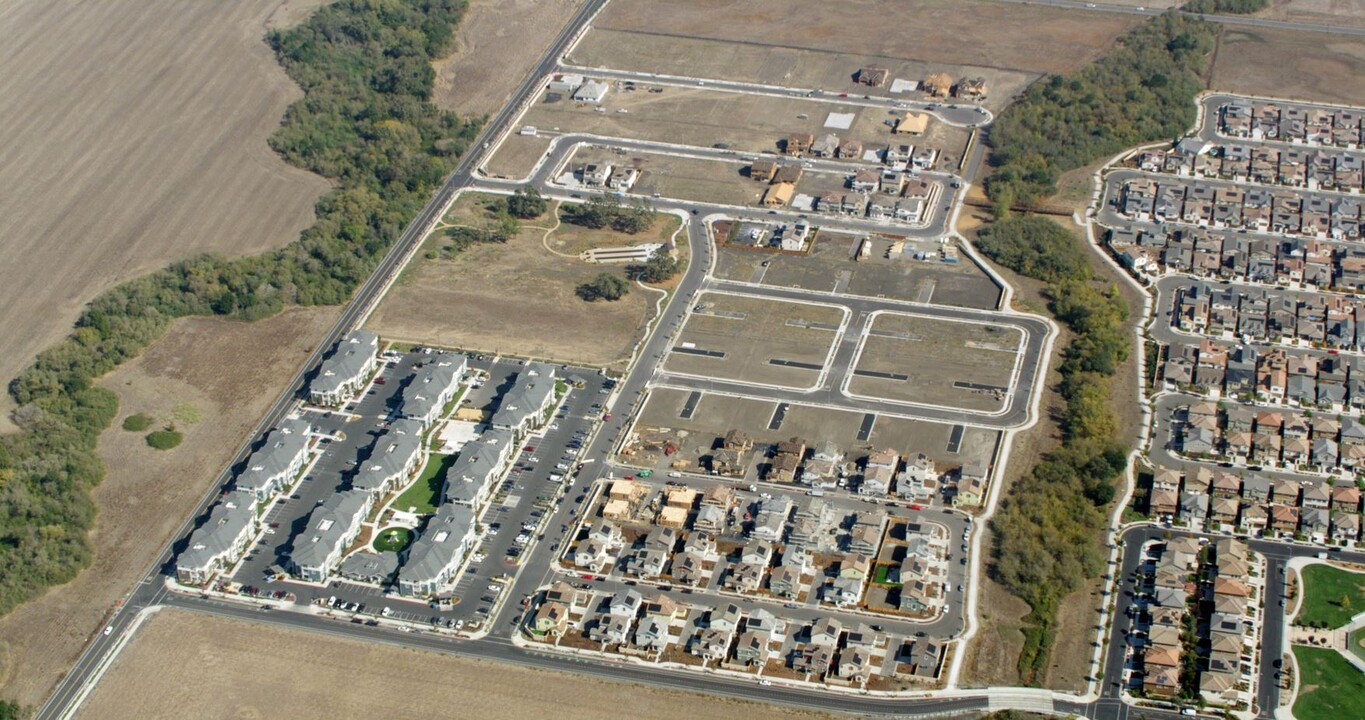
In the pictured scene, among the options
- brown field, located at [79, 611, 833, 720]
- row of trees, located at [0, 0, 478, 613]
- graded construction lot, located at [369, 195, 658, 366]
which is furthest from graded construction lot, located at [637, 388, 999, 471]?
row of trees, located at [0, 0, 478, 613]

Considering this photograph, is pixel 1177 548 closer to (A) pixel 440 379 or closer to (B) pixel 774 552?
(B) pixel 774 552

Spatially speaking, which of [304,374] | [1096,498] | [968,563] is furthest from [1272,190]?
[304,374]

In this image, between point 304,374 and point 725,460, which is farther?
point 304,374

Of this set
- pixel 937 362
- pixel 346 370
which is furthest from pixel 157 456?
pixel 937 362

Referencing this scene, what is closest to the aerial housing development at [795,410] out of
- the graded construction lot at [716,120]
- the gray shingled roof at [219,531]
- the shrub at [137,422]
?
the gray shingled roof at [219,531]

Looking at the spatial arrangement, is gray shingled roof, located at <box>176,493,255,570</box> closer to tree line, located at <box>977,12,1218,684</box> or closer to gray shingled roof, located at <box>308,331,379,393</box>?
gray shingled roof, located at <box>308,331,379,393</box>

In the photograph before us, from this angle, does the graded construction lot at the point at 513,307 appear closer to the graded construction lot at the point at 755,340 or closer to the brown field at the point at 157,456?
the graded construction lot at the point at 755,340
